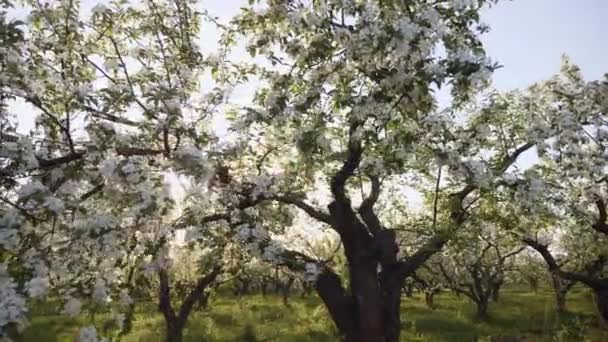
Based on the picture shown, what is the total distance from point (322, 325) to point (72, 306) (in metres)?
30.0

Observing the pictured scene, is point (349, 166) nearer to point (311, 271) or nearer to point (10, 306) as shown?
point (311, 271)

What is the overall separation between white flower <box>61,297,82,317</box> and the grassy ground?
959 inches

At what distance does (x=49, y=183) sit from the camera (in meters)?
8.04

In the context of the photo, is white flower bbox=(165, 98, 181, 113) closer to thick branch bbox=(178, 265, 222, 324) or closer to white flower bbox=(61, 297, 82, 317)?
white flower bbox=(61, 297, 82, 317)

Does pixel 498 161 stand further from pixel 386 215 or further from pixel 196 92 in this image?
pixel 386 215

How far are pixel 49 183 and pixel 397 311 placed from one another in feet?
29.8

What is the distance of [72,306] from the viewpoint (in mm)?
6852

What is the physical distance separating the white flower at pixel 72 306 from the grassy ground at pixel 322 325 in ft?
79.9

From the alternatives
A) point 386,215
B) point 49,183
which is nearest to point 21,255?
point 49,183

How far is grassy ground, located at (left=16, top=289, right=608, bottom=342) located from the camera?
32.0 meters

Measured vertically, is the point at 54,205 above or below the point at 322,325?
above

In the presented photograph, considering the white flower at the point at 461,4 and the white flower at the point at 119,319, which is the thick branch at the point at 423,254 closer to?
the white flower at the point at 461,4

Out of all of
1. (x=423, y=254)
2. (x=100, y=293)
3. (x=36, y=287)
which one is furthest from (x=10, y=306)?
(x=423, y=254)

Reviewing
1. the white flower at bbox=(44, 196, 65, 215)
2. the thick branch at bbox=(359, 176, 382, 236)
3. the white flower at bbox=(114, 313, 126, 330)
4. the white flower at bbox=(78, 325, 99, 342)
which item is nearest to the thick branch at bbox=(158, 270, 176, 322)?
the thick branch at bbox=(359, 176, 382, 236)
